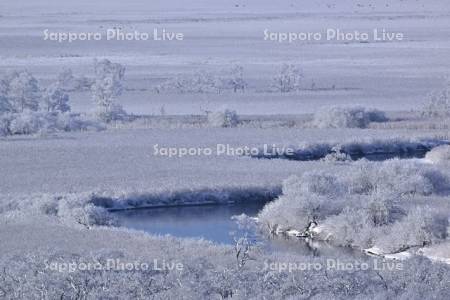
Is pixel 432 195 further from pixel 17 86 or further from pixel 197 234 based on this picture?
pixel 17 86

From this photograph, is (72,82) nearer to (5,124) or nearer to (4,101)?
(4,101)

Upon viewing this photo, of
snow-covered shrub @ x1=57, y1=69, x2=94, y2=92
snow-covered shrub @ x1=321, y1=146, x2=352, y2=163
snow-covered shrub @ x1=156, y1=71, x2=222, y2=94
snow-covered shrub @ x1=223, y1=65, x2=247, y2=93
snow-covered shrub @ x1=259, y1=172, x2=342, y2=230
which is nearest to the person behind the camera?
snow-covered shrub @ x1=259, y1=172, x2=342, y2=230

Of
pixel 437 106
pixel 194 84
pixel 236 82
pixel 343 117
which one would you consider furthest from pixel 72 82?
pixel 437 106

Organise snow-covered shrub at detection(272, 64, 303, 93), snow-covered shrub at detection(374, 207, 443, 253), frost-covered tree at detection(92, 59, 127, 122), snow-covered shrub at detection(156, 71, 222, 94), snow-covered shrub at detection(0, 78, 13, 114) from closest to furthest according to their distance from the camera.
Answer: snow-covered shrub at detection(374, 207, 443, 253), frost-covered tree at detection(92, 59, 127, 122), snow-covered shrub at detection(0, 78, 13, 114), snow-covered shrub at detection(156, 71, 222, 94), snow-covered shrub at detection(272, 64, 303, 93)

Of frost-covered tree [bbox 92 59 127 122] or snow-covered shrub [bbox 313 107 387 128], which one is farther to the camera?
frost-covered tree [bbox 92 59 127 122]

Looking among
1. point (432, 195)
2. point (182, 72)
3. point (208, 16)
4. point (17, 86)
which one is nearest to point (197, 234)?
point (432, 195)

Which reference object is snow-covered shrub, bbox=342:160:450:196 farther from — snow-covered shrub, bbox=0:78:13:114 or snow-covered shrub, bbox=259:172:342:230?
snow-covered shrub, bbox=0:78:13:114

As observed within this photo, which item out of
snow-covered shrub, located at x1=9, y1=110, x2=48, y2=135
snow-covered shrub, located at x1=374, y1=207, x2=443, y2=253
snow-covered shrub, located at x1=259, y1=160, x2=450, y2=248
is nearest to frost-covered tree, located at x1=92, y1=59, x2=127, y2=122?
snow-covered shrub, located at x1=9, y1=110, x2=48, y2=135

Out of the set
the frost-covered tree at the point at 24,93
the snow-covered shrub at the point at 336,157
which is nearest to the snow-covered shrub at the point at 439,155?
the snow-covered shrub at the point at 336,157
